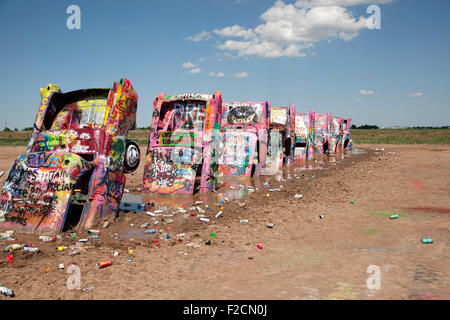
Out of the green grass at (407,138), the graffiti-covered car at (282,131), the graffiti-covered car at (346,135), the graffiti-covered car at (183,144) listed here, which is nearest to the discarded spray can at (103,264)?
the graffiti-covered car at (183,144)

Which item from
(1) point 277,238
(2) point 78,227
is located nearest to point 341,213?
(1) point 277,238

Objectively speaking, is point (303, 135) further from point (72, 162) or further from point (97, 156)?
point (72, 162)

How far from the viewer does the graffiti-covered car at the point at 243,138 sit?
11766mm

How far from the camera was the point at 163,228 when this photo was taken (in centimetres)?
584

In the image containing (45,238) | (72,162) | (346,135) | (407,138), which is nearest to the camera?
(45,238)

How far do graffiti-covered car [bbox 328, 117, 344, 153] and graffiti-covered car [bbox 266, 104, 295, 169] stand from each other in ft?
30.3

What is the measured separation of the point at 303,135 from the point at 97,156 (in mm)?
15187

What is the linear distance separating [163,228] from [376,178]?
825 cm

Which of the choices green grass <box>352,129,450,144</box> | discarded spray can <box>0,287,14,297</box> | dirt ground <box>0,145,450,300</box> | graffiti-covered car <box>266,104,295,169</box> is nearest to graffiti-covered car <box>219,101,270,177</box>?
graffiti-covered car <box>266,104,295,169</box>

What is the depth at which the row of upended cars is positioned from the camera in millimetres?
5203

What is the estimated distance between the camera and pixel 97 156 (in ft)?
19.0

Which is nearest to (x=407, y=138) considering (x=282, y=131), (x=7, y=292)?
(x=282, y=131)

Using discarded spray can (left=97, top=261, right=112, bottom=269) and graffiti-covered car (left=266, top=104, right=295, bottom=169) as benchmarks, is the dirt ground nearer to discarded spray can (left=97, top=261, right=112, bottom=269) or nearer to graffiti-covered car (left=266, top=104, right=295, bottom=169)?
discarded spray can (left=97, top=261, right=112, bottom=269)
